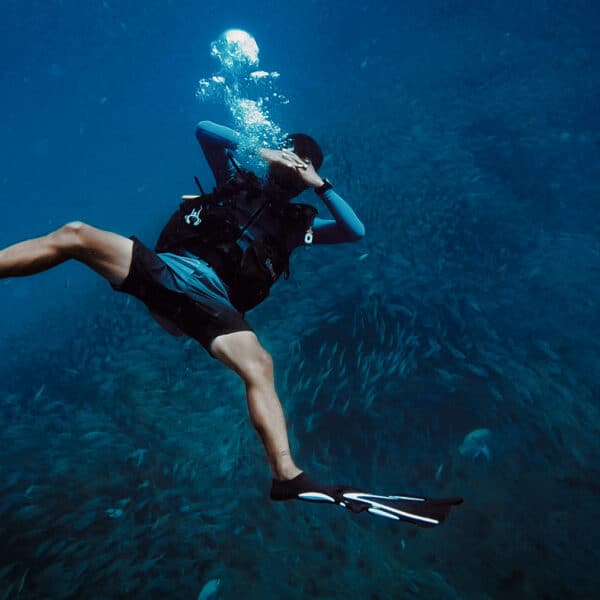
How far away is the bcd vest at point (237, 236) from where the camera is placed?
2.86 m

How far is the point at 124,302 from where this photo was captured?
11.0 m

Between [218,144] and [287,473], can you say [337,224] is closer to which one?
[218,144]

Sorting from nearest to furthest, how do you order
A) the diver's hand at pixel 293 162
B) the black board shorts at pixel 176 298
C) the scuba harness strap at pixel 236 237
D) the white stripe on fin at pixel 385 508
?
the white stripe on fin at pixel 385 508
the black board shorts at pixel 176 298
the scuba harness strap at pixel 236 237
the diver's hand at pixel 293 162

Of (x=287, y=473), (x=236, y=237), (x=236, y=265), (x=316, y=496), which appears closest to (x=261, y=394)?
(x=287, y=473)

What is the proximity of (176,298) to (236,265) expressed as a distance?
1.58ft

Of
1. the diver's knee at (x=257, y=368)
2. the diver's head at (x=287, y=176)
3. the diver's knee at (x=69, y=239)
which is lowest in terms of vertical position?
the diver's knee at (x=257, y=368)

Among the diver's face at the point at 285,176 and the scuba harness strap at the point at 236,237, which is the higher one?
the diver's face at the point at 285,176

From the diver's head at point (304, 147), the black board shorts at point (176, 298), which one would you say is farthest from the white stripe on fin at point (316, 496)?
the diver's head at point (304, 147)

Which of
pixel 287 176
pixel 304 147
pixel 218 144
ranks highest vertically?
pixel 218 144

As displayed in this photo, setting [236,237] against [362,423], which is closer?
[236,237]

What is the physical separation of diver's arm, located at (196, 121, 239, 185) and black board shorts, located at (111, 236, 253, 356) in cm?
124

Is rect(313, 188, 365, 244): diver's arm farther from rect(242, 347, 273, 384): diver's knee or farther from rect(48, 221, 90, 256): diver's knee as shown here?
rect(48, 221, 90, 256): diver's knee

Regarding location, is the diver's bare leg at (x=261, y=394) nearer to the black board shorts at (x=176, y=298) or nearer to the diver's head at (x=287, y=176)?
the black board shorts at (x=176, y=298)

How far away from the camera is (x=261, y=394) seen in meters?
2.41
